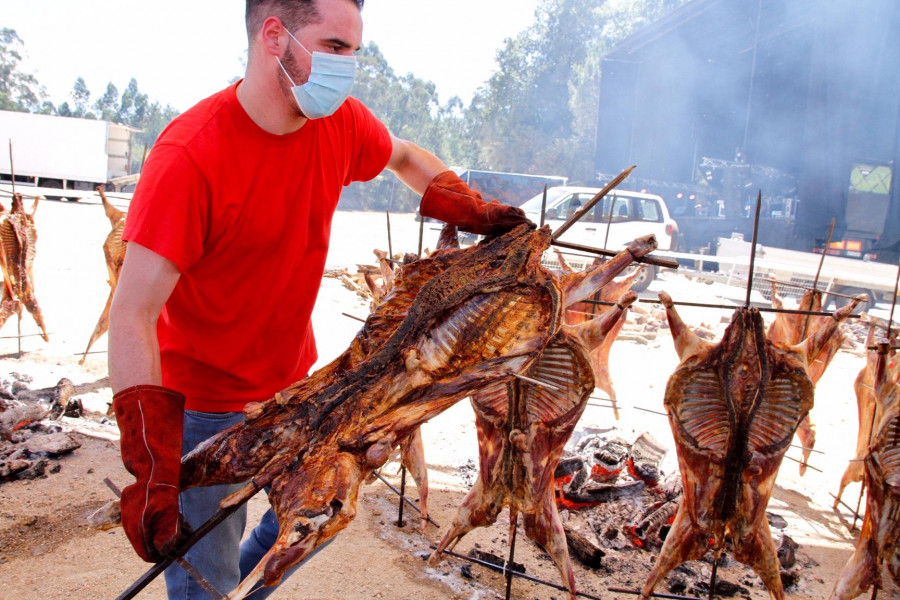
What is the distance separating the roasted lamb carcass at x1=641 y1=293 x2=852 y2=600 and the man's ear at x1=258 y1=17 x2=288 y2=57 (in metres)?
1.98

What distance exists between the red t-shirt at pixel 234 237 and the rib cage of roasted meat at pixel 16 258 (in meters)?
5.32

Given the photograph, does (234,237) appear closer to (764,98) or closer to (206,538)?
(206,538)

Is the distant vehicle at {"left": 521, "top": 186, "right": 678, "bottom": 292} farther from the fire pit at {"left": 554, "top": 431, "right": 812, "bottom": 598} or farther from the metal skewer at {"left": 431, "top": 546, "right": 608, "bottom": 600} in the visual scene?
the metal skewer at {"left": 431, "top": 546, "right": 608, "bottom": 600}

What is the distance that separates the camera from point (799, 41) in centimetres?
1848

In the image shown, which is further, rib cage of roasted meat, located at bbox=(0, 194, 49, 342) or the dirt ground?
rib cage of roasted meat, located at bbox=(0, 194, 49, 342)

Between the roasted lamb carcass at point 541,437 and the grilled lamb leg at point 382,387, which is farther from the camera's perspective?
the roasted lamb carcass at point 541,437

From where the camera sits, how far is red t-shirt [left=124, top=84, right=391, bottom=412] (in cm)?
184

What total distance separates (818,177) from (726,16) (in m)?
5.66

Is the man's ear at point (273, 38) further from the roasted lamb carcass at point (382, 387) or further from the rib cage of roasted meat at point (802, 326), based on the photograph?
the rib cage of roasted meat at point (802, 326)

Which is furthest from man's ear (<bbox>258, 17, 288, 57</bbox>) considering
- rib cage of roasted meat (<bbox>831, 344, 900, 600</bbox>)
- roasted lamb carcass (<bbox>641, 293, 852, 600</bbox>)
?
rib cage of roasted meat (<bbox>831, 344, 900, 600</bbox>)

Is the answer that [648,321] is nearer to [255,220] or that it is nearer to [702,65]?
[255,220]

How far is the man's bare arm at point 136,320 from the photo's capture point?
5.69 feet

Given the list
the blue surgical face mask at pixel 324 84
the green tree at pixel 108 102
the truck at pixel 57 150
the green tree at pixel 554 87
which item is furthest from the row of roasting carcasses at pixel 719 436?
the green tree at pixel 108 102

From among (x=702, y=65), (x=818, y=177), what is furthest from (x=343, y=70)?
(x=702, y=65)
